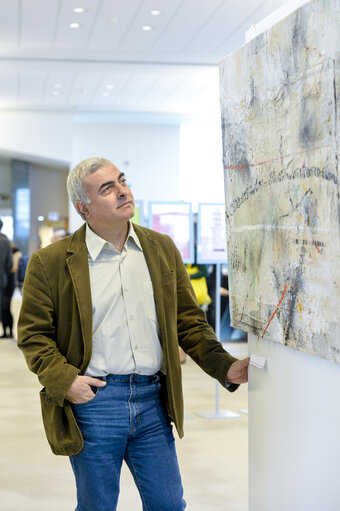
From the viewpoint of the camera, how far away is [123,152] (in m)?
21.0

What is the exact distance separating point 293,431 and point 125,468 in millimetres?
2917

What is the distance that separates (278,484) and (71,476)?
2.65 meters

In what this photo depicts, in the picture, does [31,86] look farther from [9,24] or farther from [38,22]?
[38,22]

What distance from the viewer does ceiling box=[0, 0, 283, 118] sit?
425 inches

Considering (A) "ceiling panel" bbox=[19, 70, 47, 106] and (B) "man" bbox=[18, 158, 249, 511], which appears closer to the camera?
(B) "man" bbox=[18, 158, 249, 511]

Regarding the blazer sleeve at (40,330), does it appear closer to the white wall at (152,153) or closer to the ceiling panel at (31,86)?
the ceiling panel at (31,86)

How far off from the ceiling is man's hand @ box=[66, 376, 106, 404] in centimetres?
892

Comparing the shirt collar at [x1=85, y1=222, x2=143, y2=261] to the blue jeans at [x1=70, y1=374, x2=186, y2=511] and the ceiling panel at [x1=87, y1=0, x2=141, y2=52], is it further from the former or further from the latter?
the ceiling panel at [x1=87, y1=0, x2=141, y2=52]

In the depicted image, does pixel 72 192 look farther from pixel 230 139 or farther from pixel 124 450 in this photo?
pixel 124 450

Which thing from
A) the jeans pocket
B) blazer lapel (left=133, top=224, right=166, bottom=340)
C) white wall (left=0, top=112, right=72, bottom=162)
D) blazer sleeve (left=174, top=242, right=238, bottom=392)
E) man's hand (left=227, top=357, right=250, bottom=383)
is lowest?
the jeans pocket

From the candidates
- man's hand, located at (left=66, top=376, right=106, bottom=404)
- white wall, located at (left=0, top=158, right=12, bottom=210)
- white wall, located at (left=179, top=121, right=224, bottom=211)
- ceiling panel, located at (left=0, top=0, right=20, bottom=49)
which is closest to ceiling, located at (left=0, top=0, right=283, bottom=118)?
ceiling panel, located at (left=0, top=0, right=20, bottom=49)

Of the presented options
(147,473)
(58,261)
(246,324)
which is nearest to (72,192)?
(58,261)

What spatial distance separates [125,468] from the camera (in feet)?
15.8

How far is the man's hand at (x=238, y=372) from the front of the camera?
249 cm
